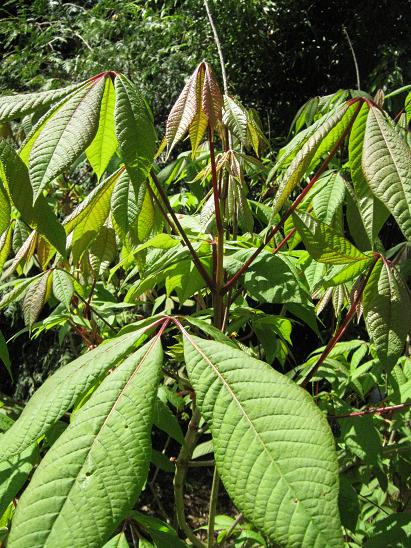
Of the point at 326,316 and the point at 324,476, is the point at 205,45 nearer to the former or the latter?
the point at 326,316

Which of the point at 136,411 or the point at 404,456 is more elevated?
the point at 136,411

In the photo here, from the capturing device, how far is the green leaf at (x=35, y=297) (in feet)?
3.84

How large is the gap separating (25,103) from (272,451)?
1.58 ft

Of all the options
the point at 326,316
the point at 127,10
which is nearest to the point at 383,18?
the point at 127,10

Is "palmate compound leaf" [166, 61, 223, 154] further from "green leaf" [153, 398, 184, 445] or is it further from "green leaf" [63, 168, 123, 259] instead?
"green leaf" [153, 398, 184, 445]

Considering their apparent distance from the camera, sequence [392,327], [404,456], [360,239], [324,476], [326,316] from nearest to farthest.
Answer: [324,476]
[392,327]
[360,239]
[404,456]
[326,316]

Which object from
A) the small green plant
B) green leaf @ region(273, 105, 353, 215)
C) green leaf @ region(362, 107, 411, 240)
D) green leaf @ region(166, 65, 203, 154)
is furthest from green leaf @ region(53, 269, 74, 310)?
green leaf @ region(362, 107, 411, 240)

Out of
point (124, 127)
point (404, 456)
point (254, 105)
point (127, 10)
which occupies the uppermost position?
point (127, 10)

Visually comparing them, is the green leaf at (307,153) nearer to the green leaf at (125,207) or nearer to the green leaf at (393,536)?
the green leaf at (125,207)

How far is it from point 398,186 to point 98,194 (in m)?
0.45

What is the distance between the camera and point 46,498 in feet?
1.40

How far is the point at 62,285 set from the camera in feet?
3.83

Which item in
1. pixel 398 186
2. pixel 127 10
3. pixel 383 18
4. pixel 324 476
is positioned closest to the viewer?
pixel 324 476

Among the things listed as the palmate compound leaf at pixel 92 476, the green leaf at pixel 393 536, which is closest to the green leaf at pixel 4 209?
the palmate compound leaf at pixel 92 476
